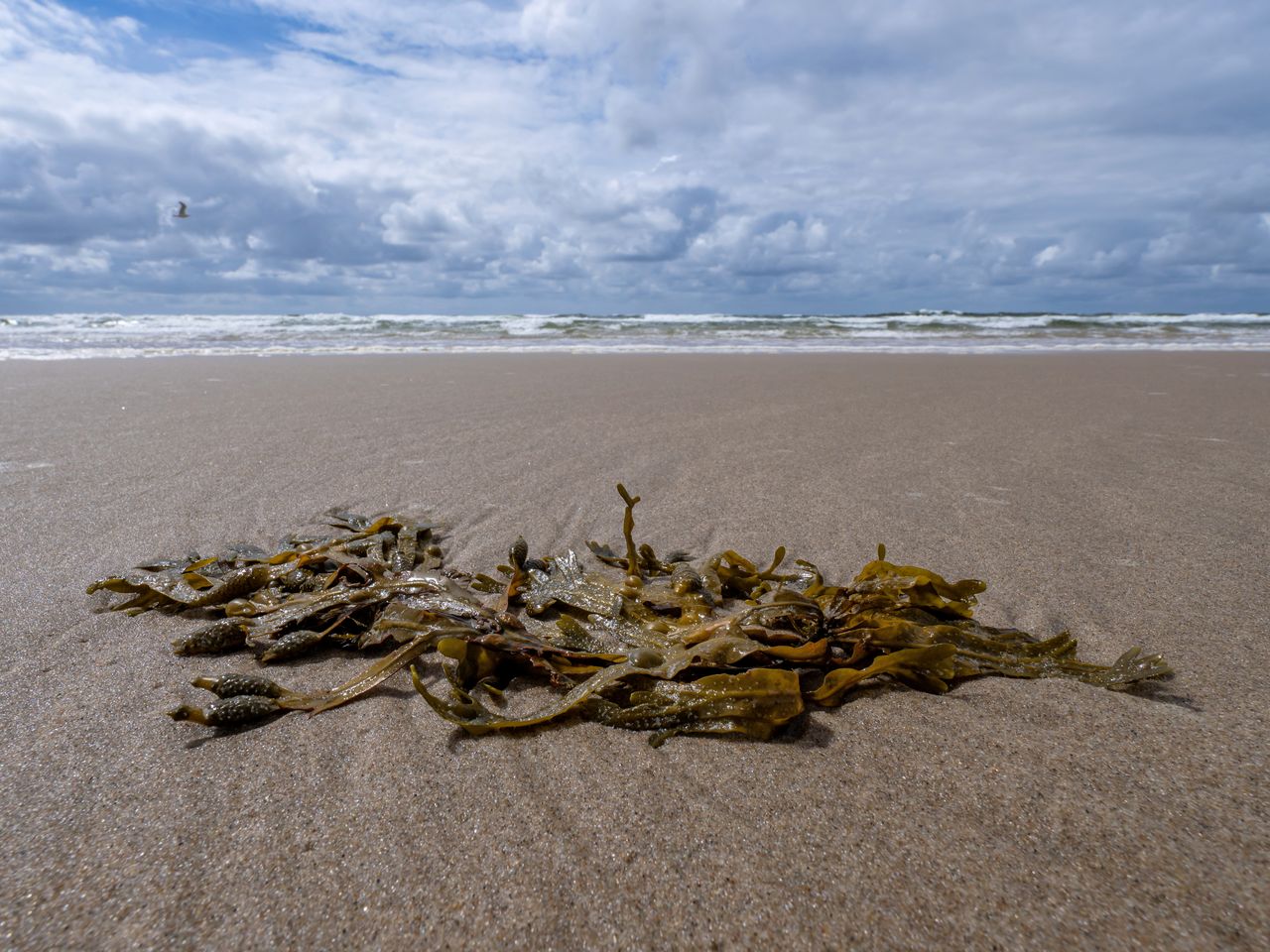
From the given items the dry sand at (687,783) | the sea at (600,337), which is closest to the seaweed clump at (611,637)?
the dry sand at (687,783)

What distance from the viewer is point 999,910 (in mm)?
957

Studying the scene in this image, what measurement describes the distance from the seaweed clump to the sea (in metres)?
10.1

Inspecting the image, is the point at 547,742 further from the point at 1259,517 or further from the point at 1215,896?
the point at 1259,517

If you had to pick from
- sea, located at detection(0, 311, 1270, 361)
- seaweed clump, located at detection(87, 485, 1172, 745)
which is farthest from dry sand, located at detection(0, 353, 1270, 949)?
sea, located at detection(0, 311, 1270, 361)

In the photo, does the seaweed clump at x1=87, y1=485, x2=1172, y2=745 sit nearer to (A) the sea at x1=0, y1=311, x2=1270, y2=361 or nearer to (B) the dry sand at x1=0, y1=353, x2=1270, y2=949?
(B) the dry sand at x1=0, y1=353, x2=1270, y2=949

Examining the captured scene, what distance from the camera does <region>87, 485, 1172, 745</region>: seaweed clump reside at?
1.41m

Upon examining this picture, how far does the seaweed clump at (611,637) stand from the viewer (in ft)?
4.64

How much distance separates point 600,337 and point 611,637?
50.1 ft

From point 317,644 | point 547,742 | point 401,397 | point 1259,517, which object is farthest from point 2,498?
point 1259,517

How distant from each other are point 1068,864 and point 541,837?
71 cm

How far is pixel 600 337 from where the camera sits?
54.4ft

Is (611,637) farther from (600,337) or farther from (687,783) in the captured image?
(600,337)

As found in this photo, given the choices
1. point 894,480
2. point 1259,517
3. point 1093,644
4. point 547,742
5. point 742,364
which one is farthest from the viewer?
point 742,364

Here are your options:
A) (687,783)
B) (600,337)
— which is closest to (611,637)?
(687,783)
